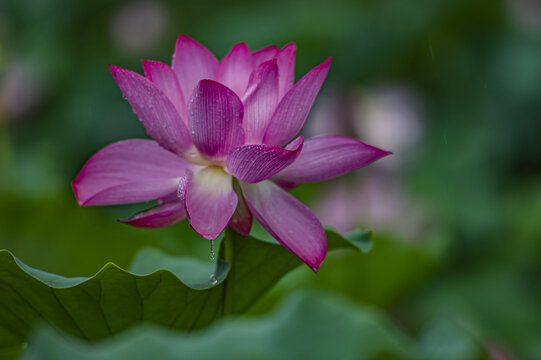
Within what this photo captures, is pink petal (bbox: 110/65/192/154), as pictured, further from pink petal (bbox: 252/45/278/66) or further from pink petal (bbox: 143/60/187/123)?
pink petal (bbox: 252/45/278/66)

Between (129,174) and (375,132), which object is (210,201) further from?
(375,132)

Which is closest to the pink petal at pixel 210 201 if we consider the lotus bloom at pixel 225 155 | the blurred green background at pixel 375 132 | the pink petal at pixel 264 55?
the lotus bloom at pixel 225 155

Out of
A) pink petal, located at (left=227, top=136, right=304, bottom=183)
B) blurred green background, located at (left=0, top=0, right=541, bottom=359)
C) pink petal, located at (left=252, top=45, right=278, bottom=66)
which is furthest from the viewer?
blurred green background, located at (left=0, top=0, right=541, bottom=359)

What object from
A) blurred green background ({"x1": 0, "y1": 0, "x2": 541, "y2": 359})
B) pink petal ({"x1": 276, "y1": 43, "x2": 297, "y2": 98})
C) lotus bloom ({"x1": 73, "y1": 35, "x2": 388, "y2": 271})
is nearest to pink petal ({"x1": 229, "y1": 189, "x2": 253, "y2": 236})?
lotus bloom ({"x1": 73, "y1": 35, "x2": 388, "y2": 271})

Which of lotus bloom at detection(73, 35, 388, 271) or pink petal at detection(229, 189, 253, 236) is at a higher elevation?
lotus bloom at detection(73, 35, 388, 271)

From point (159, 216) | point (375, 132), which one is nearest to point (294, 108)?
point (159, 216)
